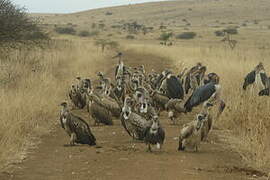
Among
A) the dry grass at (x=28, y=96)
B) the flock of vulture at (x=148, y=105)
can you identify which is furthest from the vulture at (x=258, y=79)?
the dry grass at (x=28, y=96)

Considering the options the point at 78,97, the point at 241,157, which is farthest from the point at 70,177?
the point at 78,97

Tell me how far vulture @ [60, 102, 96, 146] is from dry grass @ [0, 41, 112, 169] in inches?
26.8

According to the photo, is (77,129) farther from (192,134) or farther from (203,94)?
(203,94)

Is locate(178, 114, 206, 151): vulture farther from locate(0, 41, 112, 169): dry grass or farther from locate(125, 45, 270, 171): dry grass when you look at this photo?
locate(0, 41, 112, 169): dry grass

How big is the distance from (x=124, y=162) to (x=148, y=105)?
2325mm

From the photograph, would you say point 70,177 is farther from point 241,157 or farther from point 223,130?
point 223,130

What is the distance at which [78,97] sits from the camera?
1302 cm

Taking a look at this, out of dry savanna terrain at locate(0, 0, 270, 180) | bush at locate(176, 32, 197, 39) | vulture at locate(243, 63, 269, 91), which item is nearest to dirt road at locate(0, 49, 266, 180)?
dry savanna terrain at locate(0, 0, 270, 180)

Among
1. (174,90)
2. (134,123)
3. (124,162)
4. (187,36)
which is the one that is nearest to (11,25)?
(174,90)

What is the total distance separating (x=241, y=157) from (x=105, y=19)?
9858cm

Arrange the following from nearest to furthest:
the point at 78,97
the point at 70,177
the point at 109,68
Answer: the point at 70,177 < the point at 78,97 < the point at 109,68

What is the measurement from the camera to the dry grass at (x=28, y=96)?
333 inches

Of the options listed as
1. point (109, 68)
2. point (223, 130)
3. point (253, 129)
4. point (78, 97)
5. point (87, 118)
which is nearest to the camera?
point (253, 129)

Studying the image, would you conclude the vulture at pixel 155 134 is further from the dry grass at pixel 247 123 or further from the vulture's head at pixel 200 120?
the dry grass at pixel 247 123
